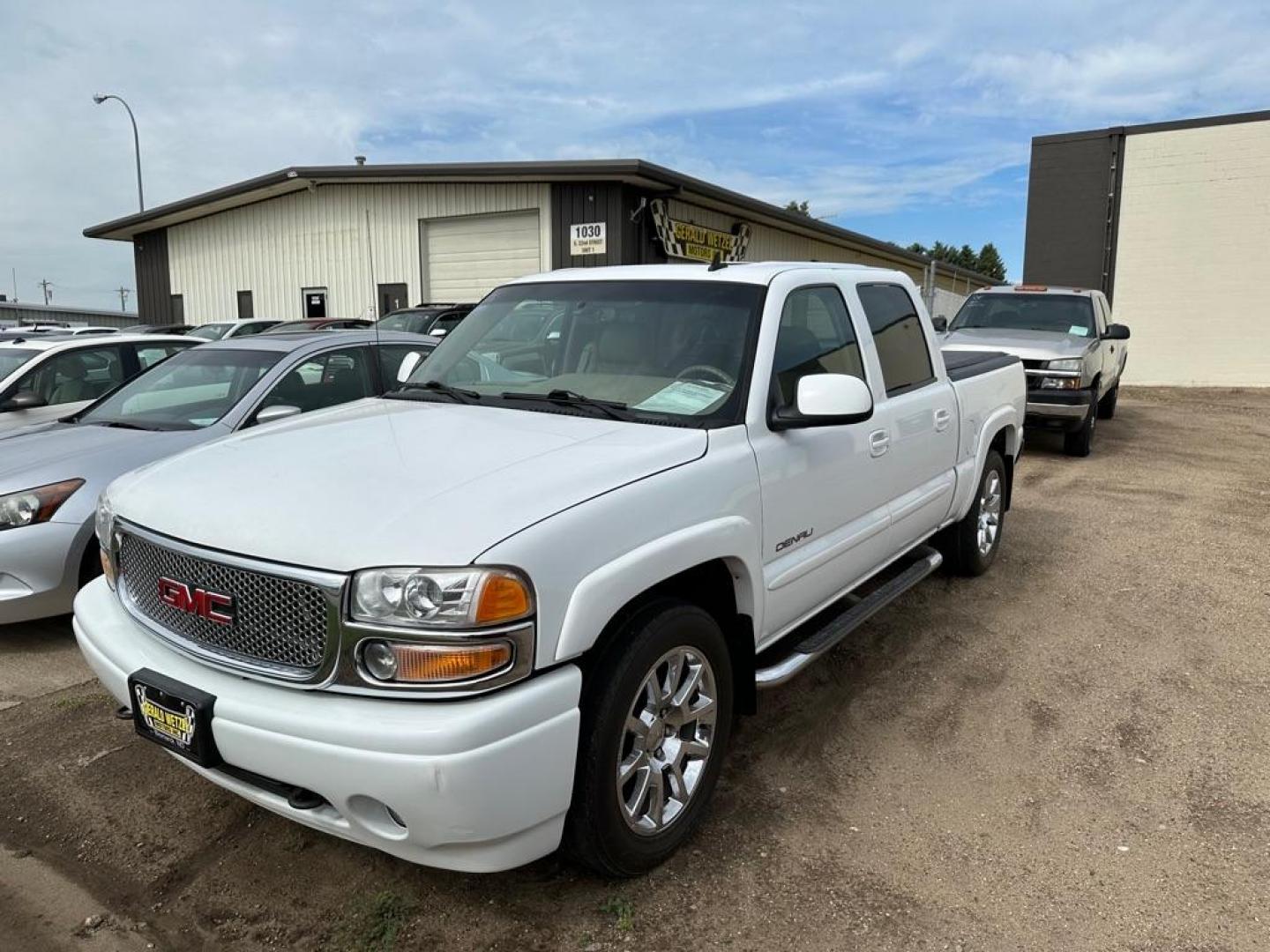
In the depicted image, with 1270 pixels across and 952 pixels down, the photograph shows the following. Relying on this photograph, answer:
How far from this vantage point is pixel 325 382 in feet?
19.1

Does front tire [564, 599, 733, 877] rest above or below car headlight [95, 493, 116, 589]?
below

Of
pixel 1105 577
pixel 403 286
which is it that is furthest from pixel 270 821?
pixel 403 286

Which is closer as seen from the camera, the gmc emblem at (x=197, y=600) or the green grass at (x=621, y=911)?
the gmc emblem at (x=197, y=600)

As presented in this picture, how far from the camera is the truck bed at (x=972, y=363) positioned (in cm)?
518

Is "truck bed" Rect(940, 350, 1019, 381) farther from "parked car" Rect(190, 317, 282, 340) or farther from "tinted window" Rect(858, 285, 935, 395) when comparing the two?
"parked car" Rect(190, 317, 282, 340)

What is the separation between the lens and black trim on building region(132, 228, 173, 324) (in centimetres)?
2402

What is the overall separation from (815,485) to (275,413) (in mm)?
3065

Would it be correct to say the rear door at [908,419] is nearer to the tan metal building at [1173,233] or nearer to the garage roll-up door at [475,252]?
the garage roll-up door at [475,252]

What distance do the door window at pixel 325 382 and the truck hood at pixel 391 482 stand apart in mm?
2404

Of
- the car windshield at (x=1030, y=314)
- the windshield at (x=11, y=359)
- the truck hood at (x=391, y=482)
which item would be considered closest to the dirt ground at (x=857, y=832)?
the truck hood at (x=391, y=482)

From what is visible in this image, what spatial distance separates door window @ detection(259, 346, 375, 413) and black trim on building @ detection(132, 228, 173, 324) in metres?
21.1

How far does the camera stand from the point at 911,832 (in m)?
3.06

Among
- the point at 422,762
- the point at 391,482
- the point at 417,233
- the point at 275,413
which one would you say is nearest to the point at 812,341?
the point at 391,482

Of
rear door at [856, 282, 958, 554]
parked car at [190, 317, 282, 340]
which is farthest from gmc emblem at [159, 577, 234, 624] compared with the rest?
parked car at [190, 317, 282, 340]
